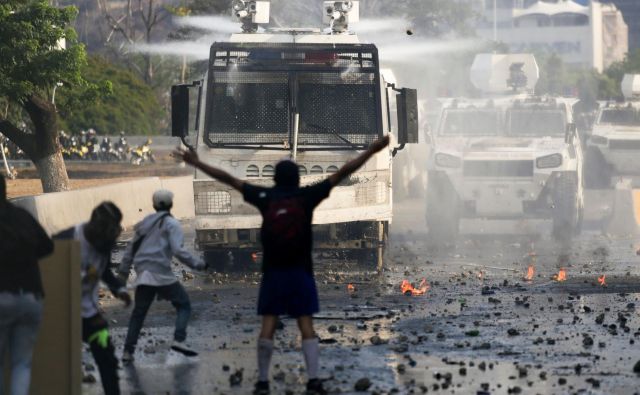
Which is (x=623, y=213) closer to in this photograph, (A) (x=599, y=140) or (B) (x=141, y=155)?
(A) (x=599, y=140)

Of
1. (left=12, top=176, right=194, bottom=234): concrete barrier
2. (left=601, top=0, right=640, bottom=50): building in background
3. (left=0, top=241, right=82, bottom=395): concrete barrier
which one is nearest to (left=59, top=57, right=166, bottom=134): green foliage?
(left=12, top=176, right=194, bottom=234): concrete barrier

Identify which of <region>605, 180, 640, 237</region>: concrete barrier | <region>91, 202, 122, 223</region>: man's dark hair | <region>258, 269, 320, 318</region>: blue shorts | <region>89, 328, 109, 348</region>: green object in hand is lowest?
<region>605, 180, 640, 237</region>: concrete barrier

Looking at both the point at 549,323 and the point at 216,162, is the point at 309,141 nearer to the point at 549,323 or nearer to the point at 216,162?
the point at 216,162

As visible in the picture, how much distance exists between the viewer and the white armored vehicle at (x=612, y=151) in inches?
1324

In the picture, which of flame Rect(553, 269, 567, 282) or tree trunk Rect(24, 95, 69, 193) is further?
tree trunk Rect(24, 95, 69, 193)

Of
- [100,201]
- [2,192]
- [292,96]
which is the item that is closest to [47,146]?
[100,201]

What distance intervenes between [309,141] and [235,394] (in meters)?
9.10

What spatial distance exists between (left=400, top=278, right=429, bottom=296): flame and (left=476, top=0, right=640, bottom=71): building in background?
462 feet

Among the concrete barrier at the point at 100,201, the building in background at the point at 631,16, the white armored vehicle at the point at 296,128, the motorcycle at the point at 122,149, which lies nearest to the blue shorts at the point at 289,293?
the white armored vehicle at the point at 296,128

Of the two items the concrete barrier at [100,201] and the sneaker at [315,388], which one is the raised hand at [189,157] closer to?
the sneaker at [315,388]

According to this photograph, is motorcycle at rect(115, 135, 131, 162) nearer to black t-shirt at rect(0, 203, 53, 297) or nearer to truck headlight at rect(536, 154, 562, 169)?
truck headlight at rect(536, 154, 562, 169)

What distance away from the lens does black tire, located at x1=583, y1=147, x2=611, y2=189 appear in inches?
1328

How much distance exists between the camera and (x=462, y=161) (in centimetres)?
2522

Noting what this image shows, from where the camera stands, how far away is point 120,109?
65.5 m
